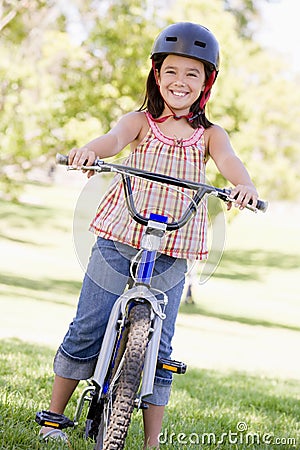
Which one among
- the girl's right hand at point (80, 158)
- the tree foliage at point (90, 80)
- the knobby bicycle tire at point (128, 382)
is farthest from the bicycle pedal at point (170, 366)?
the tree foliage at point (90, 80)

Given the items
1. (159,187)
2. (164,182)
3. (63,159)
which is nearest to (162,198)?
(159,187)

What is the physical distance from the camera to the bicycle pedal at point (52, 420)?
352 centimetres

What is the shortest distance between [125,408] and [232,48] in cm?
1272

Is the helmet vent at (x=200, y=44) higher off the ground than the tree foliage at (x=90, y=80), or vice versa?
the tree foliage at (x=90, y=80)

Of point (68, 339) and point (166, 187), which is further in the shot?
point (68, 339)

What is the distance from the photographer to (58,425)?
3.54 m

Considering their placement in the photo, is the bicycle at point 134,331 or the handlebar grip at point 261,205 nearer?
the bicycle at point 134,331

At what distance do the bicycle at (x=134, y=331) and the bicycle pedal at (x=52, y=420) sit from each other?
343 millimetres

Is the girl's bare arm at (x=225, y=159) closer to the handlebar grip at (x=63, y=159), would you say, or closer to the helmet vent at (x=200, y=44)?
the helmet vent at (x=200, y=44)

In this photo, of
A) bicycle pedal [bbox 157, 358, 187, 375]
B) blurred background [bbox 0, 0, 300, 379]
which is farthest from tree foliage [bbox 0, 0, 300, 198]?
bicycle pedal [bbox 157, 358, 187, 375]

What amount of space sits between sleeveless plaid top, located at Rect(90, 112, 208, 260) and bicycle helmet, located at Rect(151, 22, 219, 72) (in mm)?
336

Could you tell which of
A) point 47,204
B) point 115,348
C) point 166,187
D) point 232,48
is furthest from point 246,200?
point 47,204

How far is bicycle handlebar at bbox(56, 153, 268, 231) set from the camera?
309 centimetres

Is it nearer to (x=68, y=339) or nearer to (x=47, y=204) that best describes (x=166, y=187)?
(x=68, y=339)
